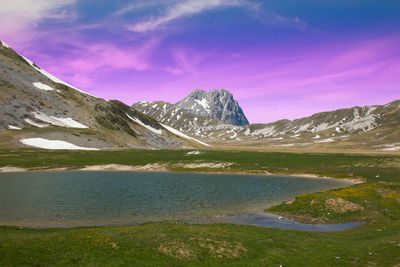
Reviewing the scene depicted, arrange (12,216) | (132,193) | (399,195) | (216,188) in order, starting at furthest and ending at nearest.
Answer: (216,188) → (132,193) → (399,195) → (12,216)

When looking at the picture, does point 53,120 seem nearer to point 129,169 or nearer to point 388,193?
point 129,169

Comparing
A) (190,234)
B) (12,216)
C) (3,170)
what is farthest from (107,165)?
(190,234)

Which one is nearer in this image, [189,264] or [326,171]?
[189,264]

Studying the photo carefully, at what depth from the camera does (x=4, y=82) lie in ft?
630

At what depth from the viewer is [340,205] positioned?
1682 inches

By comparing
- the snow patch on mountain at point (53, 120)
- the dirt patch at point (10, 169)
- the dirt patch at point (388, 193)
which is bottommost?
the dirt patch at point (388, 193)

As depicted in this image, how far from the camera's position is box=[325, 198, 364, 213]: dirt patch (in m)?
41.7

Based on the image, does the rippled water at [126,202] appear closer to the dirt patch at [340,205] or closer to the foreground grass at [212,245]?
the foreground grass at [212,245]

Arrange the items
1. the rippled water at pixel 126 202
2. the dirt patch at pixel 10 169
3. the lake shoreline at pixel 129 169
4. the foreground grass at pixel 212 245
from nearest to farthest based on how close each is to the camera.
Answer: the foreground grass at pixel 212 245
the rippled water at pixel 126 202
the lake shoreline at pixel 129 169
the dirt patch at pixel 10 169

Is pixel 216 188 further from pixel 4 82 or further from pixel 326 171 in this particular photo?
pixel 4 82

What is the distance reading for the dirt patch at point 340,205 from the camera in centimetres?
4173

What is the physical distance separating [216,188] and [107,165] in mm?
65725

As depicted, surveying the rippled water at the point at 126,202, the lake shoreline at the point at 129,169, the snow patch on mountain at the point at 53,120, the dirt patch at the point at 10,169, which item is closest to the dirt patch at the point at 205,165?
the lake shoreline at the point at 129,169

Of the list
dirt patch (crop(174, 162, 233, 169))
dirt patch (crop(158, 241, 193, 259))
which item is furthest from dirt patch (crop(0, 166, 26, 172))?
dirt patch (crop(158, 241, 193, 259))
